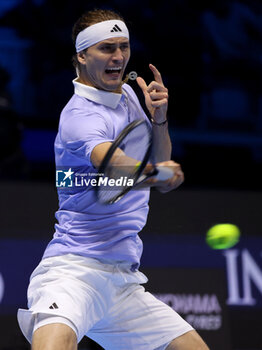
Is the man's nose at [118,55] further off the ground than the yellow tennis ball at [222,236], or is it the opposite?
the man's nose at [118,55]

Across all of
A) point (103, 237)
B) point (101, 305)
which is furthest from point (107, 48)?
point (101, 305)

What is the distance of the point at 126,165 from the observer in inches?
125

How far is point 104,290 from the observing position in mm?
3514

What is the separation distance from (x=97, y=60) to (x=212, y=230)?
2.62 m

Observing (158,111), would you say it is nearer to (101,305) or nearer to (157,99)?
(157,99)

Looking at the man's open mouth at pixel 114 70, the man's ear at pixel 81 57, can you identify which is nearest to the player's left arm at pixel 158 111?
the man's open mouth at pixel 114 70

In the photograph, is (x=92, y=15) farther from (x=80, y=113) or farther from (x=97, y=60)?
(x=80, y=113)

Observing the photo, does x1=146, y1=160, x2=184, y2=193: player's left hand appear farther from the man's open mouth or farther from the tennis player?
the man's open mouth

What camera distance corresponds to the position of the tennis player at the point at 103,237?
11.2ft

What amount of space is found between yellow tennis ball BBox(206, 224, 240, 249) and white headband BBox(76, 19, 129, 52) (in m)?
2.52

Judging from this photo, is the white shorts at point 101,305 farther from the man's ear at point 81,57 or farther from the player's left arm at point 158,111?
the man's ear at point 81,57

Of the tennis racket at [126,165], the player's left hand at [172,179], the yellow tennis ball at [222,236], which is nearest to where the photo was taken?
the player's left hand at [172,179]

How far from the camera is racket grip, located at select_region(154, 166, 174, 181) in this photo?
9.66ft

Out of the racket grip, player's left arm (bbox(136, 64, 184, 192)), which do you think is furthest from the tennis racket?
player's left arm (bbox(136, 64, 184, 192))
